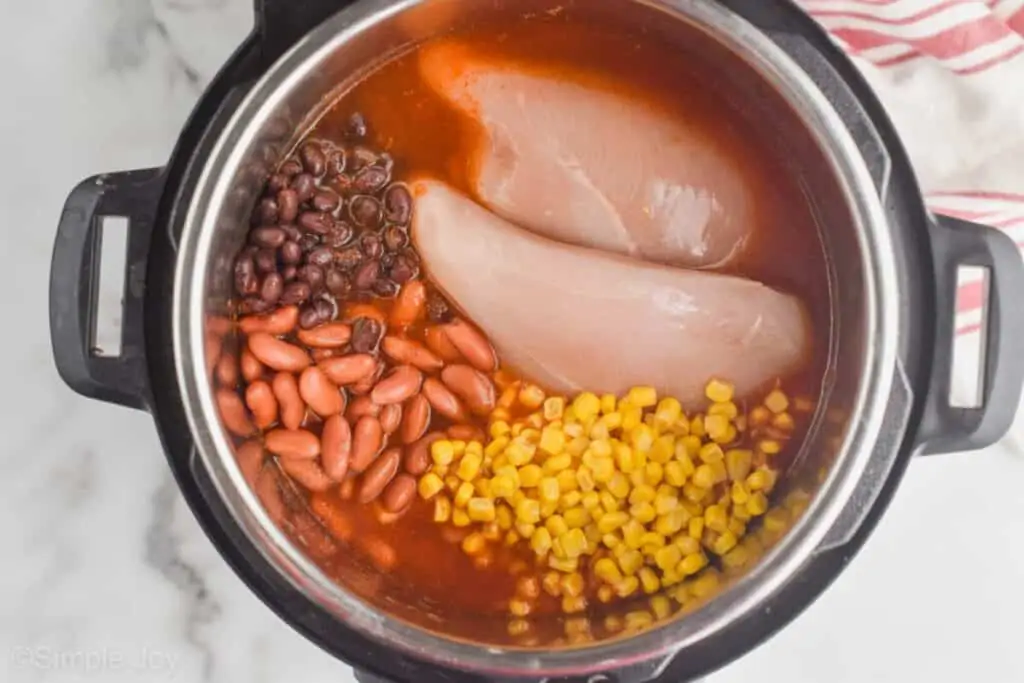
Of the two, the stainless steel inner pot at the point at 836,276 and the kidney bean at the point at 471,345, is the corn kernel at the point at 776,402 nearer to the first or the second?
the stainless steel inner pot at the point at 836,276

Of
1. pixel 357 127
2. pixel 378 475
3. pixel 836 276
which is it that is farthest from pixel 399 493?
pixel 836 276

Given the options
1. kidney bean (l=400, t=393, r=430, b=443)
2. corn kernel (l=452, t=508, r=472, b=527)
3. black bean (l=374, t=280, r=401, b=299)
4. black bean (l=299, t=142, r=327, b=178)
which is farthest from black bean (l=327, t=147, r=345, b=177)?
corn kernel (l=452, t=508, r=472, b=527)

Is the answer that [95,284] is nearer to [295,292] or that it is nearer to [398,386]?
[295,292]

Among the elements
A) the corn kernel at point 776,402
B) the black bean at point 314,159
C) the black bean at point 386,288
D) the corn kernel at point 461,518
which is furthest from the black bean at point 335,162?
the corn kernel at point 776,402

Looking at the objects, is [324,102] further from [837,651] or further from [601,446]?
[837,651]

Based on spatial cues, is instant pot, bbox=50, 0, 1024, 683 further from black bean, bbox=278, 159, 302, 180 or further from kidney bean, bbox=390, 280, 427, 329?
kidney bean, bbox=390, 280, 427, 329

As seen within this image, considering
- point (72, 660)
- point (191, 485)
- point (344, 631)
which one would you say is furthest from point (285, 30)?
point (72, 660)
